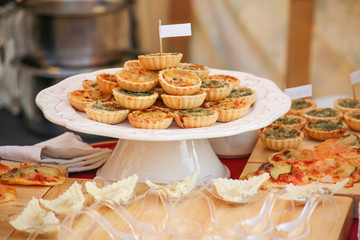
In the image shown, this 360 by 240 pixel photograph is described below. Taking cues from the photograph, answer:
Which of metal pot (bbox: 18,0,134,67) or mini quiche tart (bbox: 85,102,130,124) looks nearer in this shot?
mini quiche tart (bbox: 85,102,130,124)

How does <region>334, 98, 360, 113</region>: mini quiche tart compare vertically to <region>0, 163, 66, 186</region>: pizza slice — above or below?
below

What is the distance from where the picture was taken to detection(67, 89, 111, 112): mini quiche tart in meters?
1.62

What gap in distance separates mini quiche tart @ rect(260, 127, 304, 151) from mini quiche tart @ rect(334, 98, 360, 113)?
0.36 m

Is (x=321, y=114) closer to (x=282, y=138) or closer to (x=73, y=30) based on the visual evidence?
(x=282, y=138)

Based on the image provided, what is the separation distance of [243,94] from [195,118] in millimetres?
295

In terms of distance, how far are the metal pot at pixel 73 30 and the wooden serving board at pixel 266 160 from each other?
2.52m

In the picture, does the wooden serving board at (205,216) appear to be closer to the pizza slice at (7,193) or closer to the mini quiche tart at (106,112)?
the pizza slice at (7,193)

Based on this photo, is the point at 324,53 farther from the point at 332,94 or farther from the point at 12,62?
the point at 12,62

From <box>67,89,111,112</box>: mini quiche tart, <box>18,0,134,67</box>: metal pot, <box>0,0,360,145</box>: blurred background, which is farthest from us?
<box>18,0,134,67</box>: metal pot

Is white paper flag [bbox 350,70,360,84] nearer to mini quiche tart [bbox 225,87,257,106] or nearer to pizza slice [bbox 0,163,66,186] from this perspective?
mini quiche tart [bbox 225,87,257,106]

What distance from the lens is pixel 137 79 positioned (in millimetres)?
1632

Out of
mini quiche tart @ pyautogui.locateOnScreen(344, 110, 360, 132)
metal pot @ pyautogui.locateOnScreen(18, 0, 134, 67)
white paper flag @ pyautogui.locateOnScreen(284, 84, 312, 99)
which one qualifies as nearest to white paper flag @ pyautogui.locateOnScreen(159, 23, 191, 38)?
white paper flag @ pyautogui.locateOnScreen(284, 84, 312, 99)

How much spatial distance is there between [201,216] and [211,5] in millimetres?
2974

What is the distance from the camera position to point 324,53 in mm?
3881
